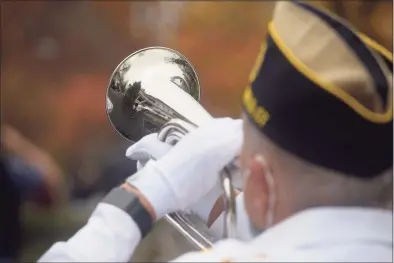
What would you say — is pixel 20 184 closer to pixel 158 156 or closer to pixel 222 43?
pixel 222 43

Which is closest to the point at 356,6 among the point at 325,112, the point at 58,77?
the point at 325,112

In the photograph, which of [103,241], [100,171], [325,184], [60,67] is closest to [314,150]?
[325,184]

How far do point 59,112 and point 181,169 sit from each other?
0.86m

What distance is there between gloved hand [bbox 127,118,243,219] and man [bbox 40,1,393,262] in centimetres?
4

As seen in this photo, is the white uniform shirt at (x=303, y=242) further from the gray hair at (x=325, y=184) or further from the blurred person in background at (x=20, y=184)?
the blurred person in background at (x=20, y=184)

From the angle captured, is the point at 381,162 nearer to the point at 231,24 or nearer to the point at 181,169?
the point at 181,169

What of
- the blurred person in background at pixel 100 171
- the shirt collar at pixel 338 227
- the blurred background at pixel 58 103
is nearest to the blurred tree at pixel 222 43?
the blurred background at pixel 58 103

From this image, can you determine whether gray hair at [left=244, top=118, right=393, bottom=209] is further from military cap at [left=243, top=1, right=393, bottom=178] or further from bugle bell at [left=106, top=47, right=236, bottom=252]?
bugle bell at [left=106, top=47, right=236, bottom=252]

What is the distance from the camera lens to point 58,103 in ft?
4.36

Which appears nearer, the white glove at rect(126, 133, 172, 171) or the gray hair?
the gray hair

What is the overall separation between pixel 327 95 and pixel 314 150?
0.03m

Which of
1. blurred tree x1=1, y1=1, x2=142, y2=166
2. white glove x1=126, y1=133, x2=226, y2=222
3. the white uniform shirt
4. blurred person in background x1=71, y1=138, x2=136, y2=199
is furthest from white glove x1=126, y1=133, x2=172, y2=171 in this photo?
blurred tree x1=1, y1=1, x2=142, y2=166

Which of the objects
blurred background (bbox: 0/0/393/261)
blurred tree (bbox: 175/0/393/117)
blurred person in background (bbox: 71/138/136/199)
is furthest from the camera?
blurred background (bbox: 0/0/393/261)

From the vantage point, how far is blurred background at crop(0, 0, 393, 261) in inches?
46.7
